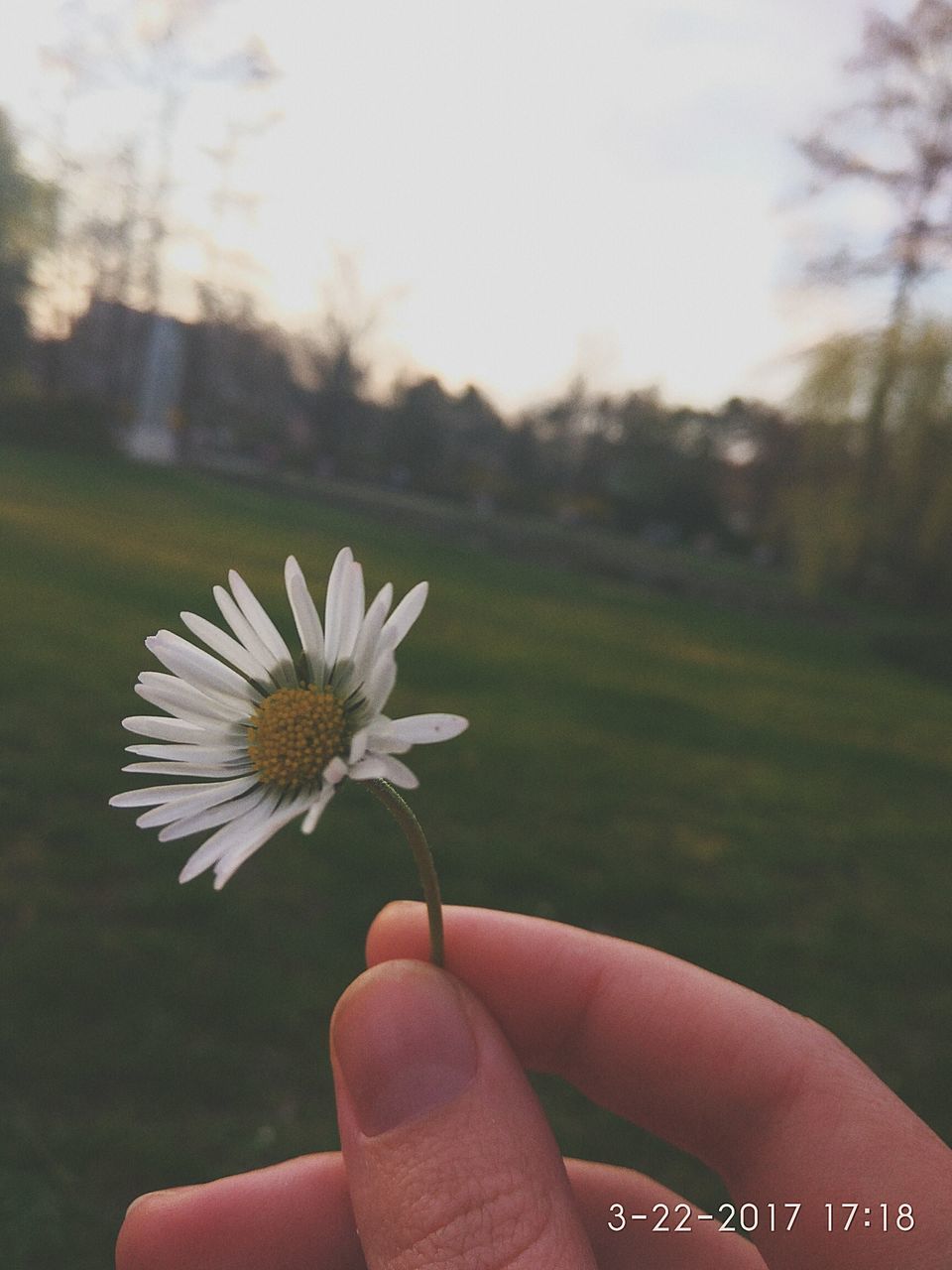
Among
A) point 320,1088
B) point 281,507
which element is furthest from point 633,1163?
point 281,507

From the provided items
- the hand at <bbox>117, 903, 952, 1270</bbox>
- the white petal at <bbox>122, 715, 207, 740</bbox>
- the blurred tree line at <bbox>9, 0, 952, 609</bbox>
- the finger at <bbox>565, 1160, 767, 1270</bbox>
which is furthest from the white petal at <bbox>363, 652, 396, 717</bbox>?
the blurred tree line at <bbox>9, 0, 952, 609</bbox>

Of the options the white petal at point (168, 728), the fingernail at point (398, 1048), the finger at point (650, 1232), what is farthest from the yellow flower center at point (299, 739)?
the finger at point (650, 1232)

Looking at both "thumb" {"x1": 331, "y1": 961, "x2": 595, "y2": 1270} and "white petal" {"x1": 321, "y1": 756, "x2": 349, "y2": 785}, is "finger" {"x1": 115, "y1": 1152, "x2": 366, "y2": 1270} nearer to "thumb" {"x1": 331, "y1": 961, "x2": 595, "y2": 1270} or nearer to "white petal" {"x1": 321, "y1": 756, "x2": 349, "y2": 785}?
"thumb" {"x1": 331, "y1": 961, "x2": 595, "y2": 1270}

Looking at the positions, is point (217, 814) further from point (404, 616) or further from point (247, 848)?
point (404, 616)

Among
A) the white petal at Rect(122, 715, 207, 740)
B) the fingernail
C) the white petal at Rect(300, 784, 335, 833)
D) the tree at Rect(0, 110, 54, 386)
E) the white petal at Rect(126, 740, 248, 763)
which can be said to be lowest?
the fingernail

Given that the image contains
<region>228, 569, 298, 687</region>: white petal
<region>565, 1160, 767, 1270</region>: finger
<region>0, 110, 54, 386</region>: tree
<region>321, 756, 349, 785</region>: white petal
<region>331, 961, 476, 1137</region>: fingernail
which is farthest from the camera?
<region>0, 110, 54, 386</region>: tree

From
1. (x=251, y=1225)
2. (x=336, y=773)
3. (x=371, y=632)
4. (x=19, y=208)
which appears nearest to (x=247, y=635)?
(x=371, y=632)
